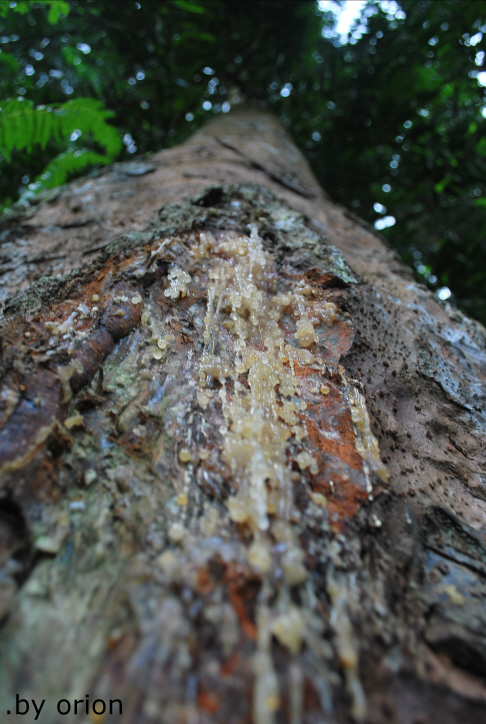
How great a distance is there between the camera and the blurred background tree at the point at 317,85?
11.2 ft

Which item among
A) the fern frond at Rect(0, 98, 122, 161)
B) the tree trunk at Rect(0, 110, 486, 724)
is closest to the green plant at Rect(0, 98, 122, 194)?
the fern frond at Rect(0, 98, 122, 161)

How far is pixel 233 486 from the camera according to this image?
2.74 feet

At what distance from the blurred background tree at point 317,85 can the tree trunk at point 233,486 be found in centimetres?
268

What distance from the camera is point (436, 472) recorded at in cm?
108

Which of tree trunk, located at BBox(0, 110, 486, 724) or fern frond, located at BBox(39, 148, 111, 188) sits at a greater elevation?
fern frond, located at BBox(39, 148, 111, 188)

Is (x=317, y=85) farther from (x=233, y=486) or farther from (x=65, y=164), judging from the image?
(x=233, y=486)

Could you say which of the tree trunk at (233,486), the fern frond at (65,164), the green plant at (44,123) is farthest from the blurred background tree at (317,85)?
the tree trunk at (233,486)

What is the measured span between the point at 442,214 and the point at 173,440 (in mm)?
4610

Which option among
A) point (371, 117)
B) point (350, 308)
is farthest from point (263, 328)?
point (371, 117)

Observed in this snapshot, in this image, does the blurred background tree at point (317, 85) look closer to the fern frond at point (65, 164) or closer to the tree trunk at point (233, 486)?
the fern frond at point (65, 164)

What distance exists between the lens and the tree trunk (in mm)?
610

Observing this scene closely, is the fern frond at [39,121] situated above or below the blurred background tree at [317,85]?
below

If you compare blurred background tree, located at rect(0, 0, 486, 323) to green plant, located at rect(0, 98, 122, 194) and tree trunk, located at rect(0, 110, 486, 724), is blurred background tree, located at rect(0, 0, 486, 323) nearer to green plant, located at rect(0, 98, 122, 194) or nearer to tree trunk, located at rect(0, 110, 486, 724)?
green plant, located at rect(0, 98, 122, 194)

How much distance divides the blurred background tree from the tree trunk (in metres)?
2.68
